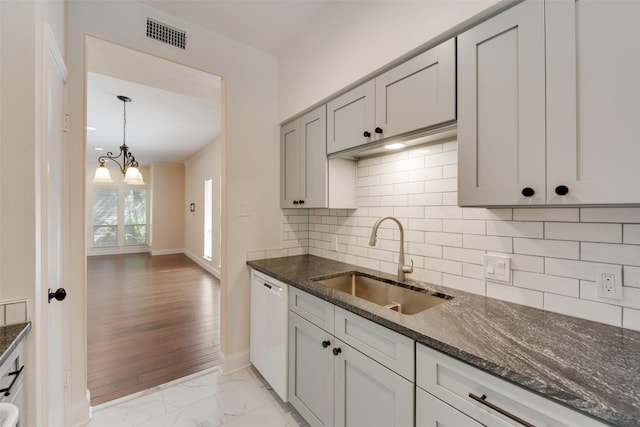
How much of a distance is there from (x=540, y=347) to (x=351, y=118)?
146 centimetres

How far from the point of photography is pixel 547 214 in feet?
3.98

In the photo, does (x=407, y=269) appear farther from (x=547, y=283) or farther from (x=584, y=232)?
(x=584, y=232)

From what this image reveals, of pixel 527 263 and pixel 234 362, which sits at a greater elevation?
pixel 527 263

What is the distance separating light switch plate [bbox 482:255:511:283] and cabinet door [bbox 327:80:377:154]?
0.90 metres

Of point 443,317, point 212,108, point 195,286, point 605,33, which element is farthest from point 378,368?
point 195,286

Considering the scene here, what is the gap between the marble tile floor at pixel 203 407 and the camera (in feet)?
5.69

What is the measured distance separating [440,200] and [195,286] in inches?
180

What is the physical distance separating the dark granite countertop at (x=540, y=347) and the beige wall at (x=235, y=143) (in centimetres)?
116

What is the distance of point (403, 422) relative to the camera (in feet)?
3.50

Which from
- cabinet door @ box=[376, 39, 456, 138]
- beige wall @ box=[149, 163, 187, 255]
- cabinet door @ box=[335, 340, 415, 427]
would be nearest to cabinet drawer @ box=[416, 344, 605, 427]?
cabinet door @ box=[335, 340, 415, 427]

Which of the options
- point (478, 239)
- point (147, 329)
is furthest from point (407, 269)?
point (147, 329)

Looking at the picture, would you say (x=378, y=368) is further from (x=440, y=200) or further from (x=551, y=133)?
(x=551, y=133)

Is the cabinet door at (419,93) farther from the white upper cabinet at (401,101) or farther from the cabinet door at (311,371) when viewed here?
the cabinet door at (311,371)

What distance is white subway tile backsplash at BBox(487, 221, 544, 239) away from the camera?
1246 mm
